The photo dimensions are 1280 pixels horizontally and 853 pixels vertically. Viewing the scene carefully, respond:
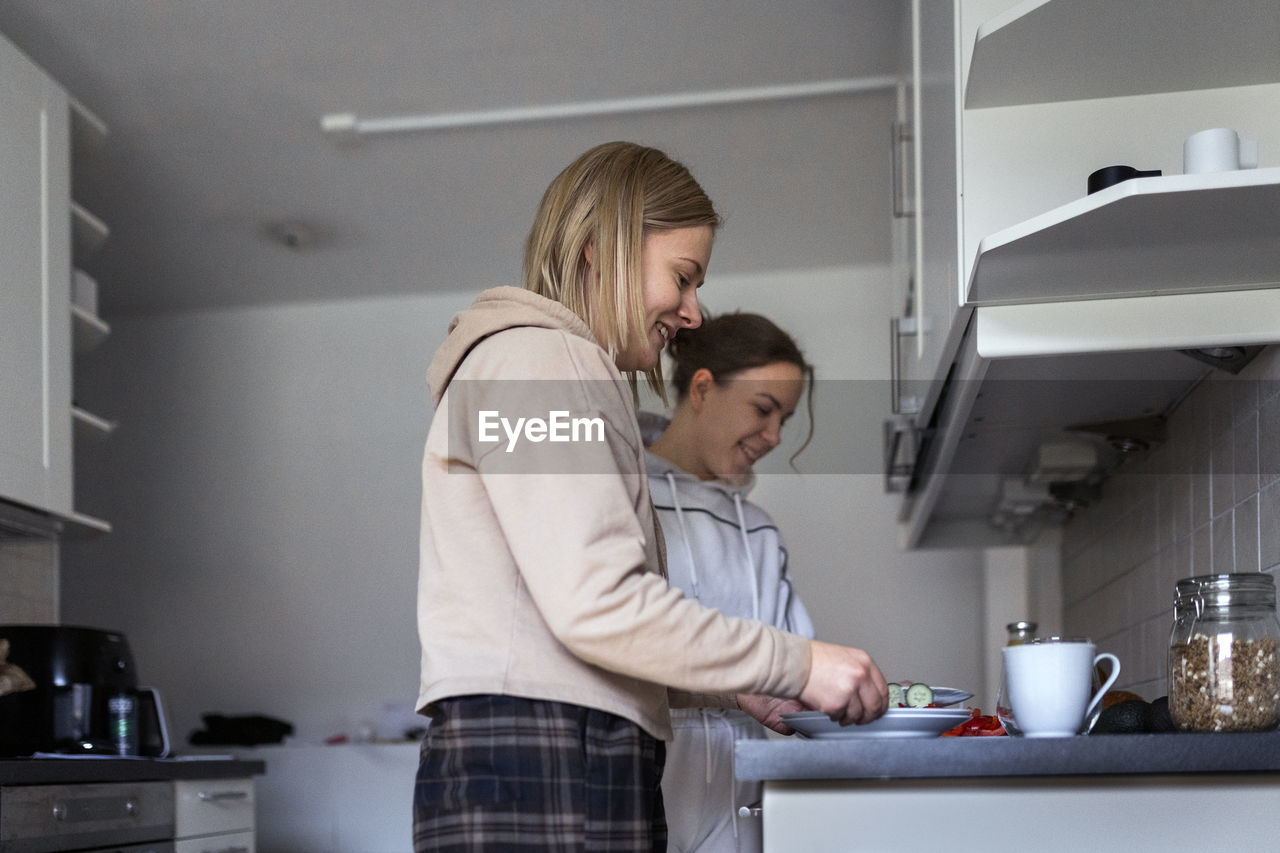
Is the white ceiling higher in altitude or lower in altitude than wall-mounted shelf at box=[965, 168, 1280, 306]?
higher

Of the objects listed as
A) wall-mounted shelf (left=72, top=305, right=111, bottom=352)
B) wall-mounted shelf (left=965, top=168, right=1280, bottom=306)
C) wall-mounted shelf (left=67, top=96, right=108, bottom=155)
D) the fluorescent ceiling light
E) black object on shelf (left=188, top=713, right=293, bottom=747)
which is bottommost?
black object on shelf (left=188, top=713, right=293, bottom=747)

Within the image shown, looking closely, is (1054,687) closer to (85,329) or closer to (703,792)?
(703,792)

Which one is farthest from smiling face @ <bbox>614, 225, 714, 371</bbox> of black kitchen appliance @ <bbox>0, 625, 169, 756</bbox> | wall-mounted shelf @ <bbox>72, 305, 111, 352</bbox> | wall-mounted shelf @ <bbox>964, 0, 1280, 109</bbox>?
wall-mounted shelf @ <bbox>72, 305, 111, 352</bbox>

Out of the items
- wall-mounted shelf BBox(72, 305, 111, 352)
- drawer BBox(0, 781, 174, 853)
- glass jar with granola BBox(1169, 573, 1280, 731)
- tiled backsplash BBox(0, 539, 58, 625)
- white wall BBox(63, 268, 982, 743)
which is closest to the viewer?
glass jar with granola BBox(1169, 573, 1280, 731)

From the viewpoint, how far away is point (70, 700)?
2.50 metres

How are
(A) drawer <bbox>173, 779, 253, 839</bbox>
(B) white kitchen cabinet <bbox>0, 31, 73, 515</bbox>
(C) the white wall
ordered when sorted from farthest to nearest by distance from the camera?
(C) the white wall < (A) drawer <bbox>173, 779, 253, 839</bbox> < (B) white kitchen cabinet <bbox>0, 31, 73, 515</bbox>

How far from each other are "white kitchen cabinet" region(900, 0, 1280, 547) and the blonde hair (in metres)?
0.35

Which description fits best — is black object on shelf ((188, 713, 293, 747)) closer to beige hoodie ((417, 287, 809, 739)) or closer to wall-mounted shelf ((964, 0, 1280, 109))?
beige hoodie ((417, 287, 809, 739))

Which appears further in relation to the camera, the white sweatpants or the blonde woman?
the white sweatpants

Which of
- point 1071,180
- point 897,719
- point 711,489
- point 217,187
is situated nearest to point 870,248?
point 217,187

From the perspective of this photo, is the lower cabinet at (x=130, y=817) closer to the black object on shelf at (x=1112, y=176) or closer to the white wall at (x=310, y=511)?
the white wall at (x=310, y=511)

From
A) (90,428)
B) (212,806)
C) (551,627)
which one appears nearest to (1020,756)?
(551,627)

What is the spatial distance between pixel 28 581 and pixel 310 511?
4.63 ft

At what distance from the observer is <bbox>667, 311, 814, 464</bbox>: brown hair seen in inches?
86.1
